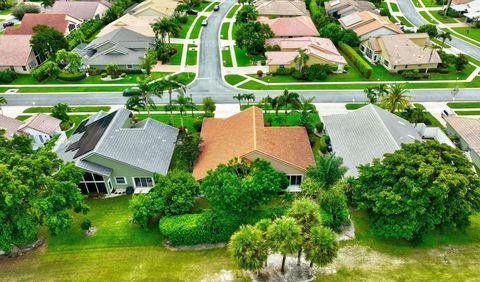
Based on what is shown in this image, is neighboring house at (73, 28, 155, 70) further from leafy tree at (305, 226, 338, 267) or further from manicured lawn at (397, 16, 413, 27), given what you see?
manicured lawn at (397, 16, 413, 27)

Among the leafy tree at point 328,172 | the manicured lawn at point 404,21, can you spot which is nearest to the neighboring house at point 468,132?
the leafy tree at point 328,172

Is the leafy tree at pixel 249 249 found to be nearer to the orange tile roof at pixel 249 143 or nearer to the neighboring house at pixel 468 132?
the orange tile roof at pixel 249 143

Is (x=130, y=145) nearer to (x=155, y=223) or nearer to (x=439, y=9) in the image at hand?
(x=155, y=223)

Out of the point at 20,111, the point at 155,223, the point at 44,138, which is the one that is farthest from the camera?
the point at 20,111

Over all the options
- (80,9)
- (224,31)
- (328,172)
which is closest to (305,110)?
(328,172)

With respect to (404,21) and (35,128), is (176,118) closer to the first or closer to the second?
(35,128)

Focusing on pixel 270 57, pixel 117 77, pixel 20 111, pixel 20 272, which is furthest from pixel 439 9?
pixel 20 272

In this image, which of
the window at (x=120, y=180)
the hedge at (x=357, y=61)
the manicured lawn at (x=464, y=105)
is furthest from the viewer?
the hedge at (x=357, y=61)
